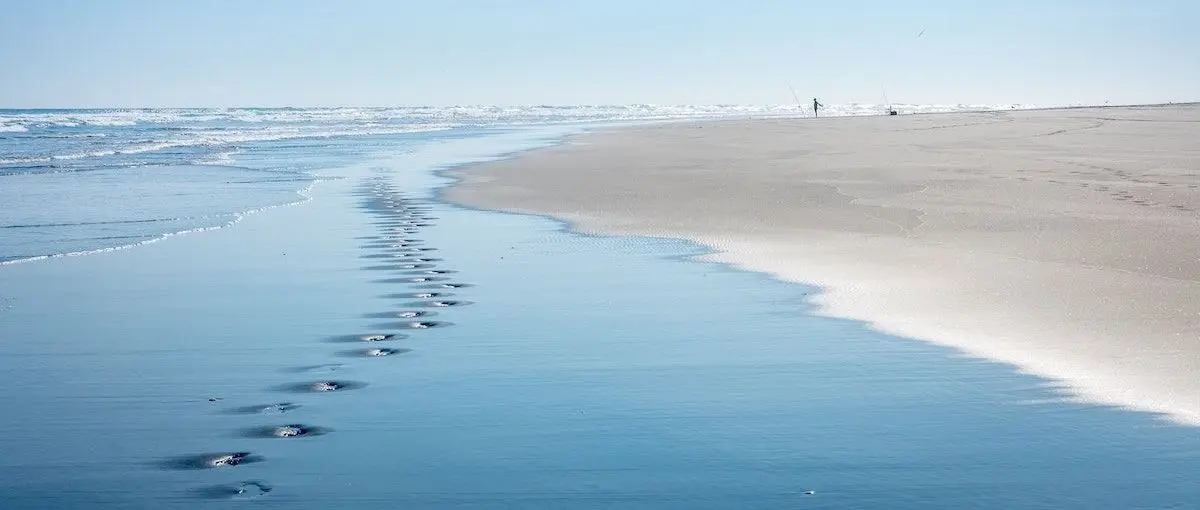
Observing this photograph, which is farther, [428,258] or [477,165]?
[477,165]

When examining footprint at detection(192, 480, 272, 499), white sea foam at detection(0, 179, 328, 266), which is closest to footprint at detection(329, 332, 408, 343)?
footprint at detection(192, 480, 272, 499)

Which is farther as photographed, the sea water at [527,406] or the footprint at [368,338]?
the footprint at [368,338]

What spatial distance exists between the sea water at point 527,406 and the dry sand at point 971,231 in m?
0.38

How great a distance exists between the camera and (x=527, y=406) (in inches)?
165

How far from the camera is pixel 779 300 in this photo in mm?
6316

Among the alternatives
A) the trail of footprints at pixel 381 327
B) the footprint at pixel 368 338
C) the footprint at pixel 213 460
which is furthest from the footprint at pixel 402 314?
the footprint at pixel 213 460

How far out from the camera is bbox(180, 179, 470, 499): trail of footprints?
11.8ft

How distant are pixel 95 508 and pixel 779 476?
1.91 meters

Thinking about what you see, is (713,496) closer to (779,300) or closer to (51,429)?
(51,429)

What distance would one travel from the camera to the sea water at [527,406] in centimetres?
332

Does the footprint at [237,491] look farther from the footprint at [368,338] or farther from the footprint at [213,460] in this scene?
the footprint at [368,338]

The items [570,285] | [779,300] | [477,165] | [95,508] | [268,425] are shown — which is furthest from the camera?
[477,165]

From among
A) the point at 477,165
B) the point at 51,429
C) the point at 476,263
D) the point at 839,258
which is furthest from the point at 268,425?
the point at 477,165

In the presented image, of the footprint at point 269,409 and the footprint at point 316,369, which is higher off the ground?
the footprint at point 269,409
